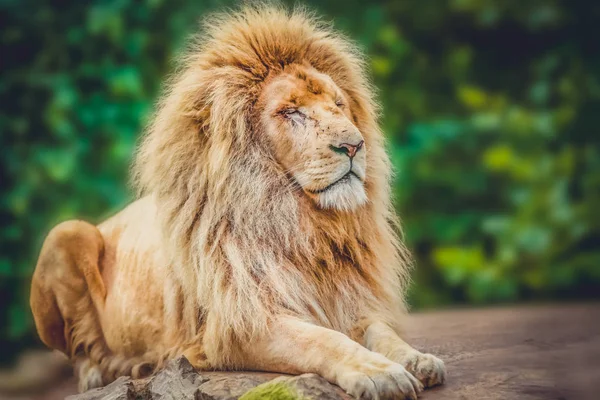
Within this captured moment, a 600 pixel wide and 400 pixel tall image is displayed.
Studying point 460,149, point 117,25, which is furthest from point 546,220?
point 117,25

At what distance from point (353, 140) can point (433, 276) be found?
4.03 metres

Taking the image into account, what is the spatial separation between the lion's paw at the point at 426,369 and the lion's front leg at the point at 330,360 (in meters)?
0.12

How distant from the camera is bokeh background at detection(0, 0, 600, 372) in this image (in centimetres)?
583

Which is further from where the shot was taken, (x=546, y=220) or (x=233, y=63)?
(x=546, y=220)

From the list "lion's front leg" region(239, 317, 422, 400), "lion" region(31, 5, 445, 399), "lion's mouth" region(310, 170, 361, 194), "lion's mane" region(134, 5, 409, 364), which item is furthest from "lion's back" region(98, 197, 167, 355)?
"lion's mouth" region(310, 170, 361, 194)

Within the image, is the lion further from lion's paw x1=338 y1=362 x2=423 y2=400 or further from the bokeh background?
the bokeh background

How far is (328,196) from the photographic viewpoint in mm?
2928

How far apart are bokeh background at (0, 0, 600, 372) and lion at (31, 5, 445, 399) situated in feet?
7.36

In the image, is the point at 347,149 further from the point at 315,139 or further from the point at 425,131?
the point at 425,131

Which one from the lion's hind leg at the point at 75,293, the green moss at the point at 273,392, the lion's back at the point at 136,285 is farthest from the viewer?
the lion's hind leg at the point at 75,293

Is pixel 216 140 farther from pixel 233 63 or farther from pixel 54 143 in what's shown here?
pixel 54 143

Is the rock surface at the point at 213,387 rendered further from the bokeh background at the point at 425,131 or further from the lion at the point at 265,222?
the bokeh background at the point at 425,131

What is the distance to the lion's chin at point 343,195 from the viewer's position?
2912 mm

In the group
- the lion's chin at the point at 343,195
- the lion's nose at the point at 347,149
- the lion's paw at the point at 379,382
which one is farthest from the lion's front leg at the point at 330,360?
the lion's nose at the point at 347,149
